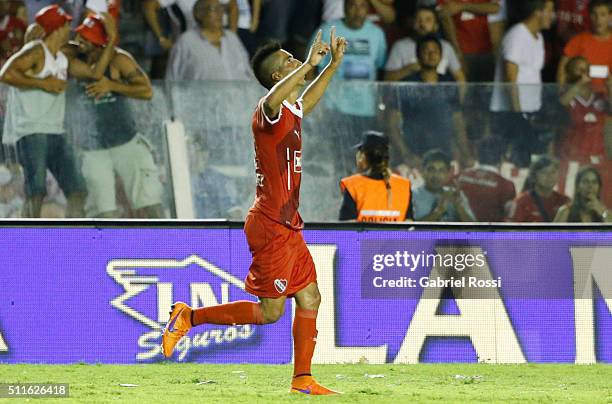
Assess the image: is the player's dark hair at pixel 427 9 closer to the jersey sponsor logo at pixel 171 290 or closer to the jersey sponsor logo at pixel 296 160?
the jersey sponsor logo at pixel 171 290

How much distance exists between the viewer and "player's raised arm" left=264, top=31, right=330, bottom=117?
7492 millimetres

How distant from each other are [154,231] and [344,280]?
1.50 meters

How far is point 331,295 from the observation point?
10273mm

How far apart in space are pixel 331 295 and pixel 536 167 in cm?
252

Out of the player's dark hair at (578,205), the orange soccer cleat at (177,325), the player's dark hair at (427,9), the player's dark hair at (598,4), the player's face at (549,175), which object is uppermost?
the player's dark hair at (598,4)

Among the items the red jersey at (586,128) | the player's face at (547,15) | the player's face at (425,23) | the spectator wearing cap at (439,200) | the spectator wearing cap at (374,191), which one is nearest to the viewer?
the spectator wearing cap at (374,191)

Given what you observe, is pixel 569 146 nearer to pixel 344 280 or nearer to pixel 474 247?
pixel 474 247

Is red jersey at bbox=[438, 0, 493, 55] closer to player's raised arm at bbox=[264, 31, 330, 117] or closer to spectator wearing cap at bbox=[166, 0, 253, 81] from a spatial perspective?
spectator wearing cap at bbox=[166, 0, 253, 81]

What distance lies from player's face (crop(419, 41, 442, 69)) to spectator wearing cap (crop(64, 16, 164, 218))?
293 cm

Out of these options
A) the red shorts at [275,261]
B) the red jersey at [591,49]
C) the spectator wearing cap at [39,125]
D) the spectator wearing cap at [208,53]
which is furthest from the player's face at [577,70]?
the red shorts at [275,261]

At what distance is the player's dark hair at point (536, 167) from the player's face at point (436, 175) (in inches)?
27.9

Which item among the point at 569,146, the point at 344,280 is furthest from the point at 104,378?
the point at 569,146

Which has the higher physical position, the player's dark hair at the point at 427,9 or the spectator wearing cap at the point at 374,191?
the player's dark hair at the point at 427,9

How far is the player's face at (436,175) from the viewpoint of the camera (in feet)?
37.8
